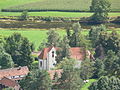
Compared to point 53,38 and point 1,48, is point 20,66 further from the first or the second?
point 53,38

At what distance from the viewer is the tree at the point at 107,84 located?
69.3 meters

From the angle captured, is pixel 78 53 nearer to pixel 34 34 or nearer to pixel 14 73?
pixel 14 73

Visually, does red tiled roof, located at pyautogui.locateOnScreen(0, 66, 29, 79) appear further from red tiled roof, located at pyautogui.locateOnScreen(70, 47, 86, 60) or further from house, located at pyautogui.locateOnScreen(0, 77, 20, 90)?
red tiled roof, located at pyautogui.locateOnScreen(70, 47, 86, 60)

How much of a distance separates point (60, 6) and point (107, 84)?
12145 centimetres

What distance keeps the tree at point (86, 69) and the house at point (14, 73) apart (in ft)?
36.1

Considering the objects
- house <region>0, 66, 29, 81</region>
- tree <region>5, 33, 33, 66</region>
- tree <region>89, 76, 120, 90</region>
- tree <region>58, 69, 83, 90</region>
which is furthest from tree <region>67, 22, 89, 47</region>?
tree <region>89, 76, 120, 90</region>

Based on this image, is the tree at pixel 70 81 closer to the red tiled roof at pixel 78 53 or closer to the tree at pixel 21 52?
the red tiled roof at pixel 78 53

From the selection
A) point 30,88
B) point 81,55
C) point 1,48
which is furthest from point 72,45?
point 30,88

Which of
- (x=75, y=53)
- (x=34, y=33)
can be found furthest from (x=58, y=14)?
(x=75, y=53)

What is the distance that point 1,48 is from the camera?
97.3m

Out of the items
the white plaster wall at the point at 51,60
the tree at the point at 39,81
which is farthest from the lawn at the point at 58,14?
the tree at the point at 39,81

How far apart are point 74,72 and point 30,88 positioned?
7.87 m

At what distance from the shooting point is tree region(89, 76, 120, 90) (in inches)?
2729

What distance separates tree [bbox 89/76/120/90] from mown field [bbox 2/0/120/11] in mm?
108808
